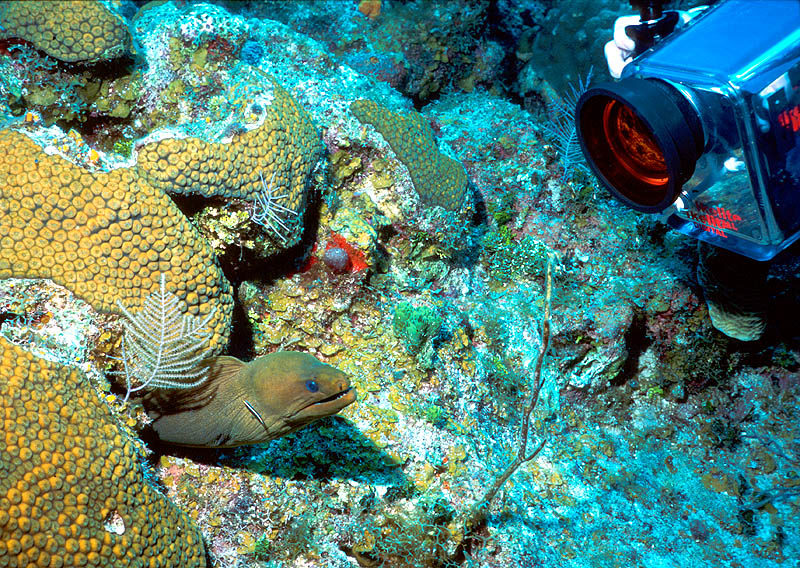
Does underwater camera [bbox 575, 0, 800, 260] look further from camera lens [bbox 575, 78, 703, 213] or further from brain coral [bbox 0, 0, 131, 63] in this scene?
brain coral [bbox 0, 0, 131, 63]

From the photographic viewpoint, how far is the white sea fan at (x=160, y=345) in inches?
82.7

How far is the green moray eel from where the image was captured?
2.00m

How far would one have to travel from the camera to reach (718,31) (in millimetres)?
1659

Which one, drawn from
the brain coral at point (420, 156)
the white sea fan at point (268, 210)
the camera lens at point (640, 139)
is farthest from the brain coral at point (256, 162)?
the camera lens at point (640, 139)

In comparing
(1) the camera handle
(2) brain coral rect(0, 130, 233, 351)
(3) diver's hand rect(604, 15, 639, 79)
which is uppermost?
(1) the camera handle

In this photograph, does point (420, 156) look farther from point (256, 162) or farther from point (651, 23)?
point (651, 23)

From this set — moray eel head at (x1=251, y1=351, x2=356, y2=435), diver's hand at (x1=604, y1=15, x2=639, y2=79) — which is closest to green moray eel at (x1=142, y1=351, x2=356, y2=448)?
moray eel head at (x1=251, y1=351, x2=356, y2=435)

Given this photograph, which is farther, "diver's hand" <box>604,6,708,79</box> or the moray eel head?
"diver's hand" <box>604,6,708,79</box>

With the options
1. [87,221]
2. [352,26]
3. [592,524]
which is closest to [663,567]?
[592,524]

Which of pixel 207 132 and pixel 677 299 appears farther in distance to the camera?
pixel 677 299

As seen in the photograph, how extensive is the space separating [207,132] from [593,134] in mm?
1963

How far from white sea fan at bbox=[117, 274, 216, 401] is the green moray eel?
103 millimetres

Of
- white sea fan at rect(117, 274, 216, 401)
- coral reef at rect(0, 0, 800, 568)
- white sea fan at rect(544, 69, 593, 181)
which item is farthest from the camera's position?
white sea fan at rect(544, 69, 593, 181)

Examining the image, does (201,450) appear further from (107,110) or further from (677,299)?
(677,299)
